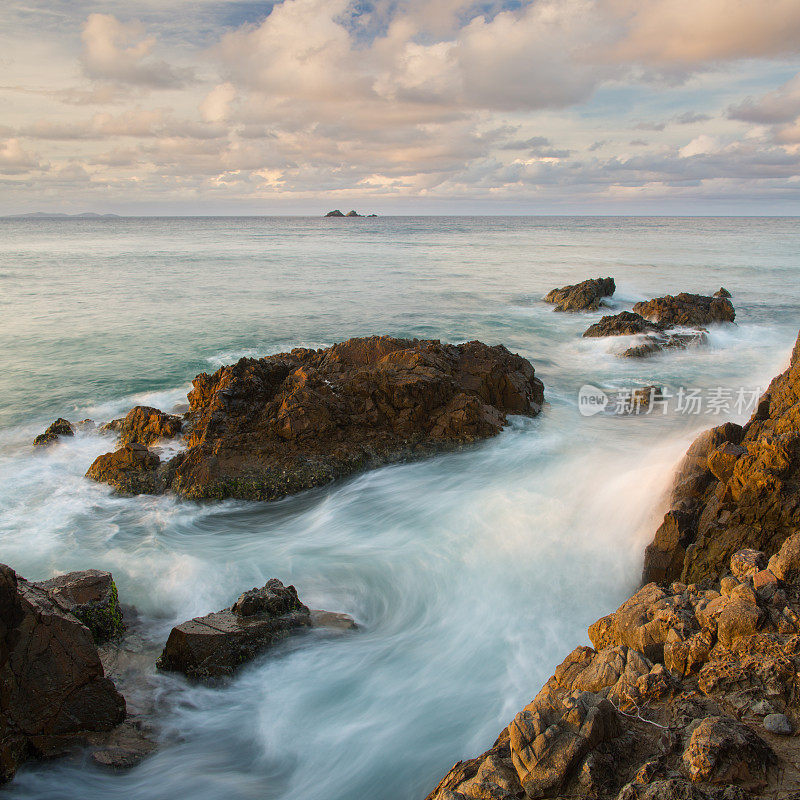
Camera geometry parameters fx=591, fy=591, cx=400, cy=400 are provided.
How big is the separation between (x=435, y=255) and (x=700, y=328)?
34.8 m

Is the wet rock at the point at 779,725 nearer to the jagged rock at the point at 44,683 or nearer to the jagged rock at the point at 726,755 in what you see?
the jagged rock at the point at 726,755

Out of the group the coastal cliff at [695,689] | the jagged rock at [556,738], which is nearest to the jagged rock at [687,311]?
the coastal cliff at [695,689]

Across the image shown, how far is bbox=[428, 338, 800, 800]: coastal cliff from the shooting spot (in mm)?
3043

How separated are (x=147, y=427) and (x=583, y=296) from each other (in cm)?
1969

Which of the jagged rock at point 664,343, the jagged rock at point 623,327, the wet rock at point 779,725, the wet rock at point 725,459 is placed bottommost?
the wet rock at point 779,725

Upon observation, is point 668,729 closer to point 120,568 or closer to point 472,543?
point 472,543

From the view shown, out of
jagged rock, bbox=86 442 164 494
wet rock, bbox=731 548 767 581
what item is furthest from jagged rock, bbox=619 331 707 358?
jagged rock, bbox=86 442 164 494

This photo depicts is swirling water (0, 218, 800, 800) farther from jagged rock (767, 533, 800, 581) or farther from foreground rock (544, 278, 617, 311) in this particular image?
foreground rock (544, 278, 617, 311)

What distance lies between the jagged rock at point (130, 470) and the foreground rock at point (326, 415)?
0.05ft

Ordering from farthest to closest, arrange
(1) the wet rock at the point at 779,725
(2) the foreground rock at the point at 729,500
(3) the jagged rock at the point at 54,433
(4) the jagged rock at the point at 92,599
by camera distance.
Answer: (3) the jagged rock at the point at 54,433, (4) the jagged rock at the point at 92,599, (2) the foreground rock at the point at 729,500, (1) the wet rock at the point at 779,725

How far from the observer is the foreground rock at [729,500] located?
545 centimetres

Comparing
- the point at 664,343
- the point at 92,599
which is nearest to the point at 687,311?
the point at 664,343

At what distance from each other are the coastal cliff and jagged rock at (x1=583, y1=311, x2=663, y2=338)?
14.3 meters

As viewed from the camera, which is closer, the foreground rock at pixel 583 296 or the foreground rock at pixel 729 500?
the foreground rock at pixel 729 500
